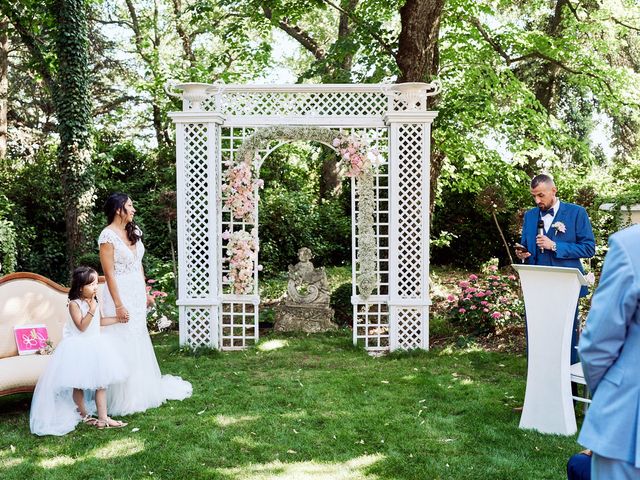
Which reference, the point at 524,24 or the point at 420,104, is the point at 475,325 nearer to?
the point at 420,104

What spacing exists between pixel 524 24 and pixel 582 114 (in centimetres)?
331

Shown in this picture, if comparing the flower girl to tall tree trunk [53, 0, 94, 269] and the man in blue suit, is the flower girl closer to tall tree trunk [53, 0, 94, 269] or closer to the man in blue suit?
the man in blue suit

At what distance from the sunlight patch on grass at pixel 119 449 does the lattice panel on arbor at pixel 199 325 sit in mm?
3040

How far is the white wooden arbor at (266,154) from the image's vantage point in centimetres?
714

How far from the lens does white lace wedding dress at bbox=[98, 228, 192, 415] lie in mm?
4840

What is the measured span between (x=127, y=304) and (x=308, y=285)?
13.2 feet

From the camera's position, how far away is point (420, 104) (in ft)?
23.6

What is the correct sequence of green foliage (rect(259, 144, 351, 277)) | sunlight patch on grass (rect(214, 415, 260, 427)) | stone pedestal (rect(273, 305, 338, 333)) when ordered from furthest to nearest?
green foliage (rect(259, 144, 351, 277)) < stone pedestal (rect(273, 305, 338, 333)) < sunlight patch on grass (rect(214, 415, 260, 427))

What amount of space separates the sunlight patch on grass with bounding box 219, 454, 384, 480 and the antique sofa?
198 centimetres

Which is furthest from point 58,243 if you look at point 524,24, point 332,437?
point 524,24

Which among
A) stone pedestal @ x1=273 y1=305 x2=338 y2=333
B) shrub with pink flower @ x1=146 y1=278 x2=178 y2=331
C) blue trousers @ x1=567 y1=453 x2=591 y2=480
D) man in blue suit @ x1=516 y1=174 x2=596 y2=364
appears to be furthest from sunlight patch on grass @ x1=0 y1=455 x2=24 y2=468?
stone pedestal @ x1=273 y1=305 x2=338 y2=333

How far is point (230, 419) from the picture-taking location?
15.6ft

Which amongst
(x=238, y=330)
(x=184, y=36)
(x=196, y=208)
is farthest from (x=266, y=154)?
(x=184, y=36)

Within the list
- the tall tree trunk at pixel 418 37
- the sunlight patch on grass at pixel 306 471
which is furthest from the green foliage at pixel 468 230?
the sunlight patch on grass at pixel 306 471
